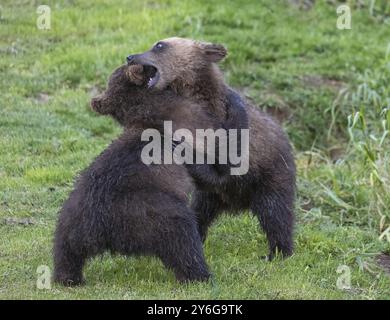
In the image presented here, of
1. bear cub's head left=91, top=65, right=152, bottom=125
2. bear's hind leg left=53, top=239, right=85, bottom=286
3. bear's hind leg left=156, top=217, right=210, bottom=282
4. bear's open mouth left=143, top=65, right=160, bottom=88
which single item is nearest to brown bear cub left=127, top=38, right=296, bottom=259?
bear's open mouth left=143, top=65, right=160, bottom=88

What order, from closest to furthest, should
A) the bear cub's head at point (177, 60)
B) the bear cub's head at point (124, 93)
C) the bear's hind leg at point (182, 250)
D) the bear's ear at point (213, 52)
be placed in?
the bear's hind leg at point (182, 250) → the bear cub's head at point (124, 93) → the bear cub's head at point (177, 60) → the bear's ear at point (213, 52)

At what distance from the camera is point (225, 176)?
8.20 m

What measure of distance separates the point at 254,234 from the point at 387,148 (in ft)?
9.25

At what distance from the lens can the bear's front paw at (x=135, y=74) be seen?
26.8 feet

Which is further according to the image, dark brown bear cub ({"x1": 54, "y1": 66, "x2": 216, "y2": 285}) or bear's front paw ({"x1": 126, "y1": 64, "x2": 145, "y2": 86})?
bear's front paw ({"x1": 126, "y1": 64, "x2": 145, "y2": 86})

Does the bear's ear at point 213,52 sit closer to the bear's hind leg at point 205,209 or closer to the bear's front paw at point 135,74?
the bear's front paw at point 135,74

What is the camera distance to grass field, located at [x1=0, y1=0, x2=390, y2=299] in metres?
7.80

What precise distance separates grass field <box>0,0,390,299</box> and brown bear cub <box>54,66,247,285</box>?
243mm

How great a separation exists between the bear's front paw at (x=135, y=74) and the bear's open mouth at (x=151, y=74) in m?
0.10

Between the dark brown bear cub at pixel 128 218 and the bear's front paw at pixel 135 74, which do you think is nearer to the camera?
the dark brown bear cub at pixel 128 218

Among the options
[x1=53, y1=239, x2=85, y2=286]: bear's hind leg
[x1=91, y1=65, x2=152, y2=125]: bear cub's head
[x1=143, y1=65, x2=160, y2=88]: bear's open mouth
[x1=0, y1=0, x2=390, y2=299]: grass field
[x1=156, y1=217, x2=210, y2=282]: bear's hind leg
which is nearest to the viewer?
[x1=156, y1=217, x2=210, y2=282]: bear's hind leg

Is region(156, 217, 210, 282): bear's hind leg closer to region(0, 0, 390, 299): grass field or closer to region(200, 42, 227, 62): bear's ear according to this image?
region(0, 0, 390, 299): grass field

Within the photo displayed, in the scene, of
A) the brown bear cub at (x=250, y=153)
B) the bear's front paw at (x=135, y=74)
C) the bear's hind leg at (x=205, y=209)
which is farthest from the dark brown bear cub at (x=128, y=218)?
the bear's hind leg at (x=205, y=209)
